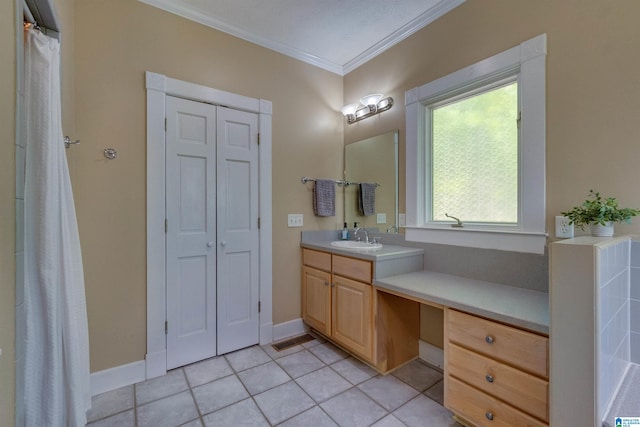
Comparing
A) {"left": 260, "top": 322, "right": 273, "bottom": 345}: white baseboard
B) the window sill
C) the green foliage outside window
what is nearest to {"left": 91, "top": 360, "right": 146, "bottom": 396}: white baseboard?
{"left": 260, "top": 322, "right": 273, "bottom": 345}: white baseboard

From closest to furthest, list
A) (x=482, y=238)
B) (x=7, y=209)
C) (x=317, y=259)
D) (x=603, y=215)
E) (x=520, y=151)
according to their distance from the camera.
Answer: (x=7, y=209), (x=603, y=215), (x=520, y=151), (x=482, y=238), (x=317, y=259)

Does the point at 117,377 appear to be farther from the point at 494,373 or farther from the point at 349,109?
the point at 349,109

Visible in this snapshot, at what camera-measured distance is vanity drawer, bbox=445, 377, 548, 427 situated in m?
1.21

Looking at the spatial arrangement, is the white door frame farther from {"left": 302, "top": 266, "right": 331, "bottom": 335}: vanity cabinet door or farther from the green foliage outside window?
the green foliage outside window

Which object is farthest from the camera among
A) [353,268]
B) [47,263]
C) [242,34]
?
[242,34]

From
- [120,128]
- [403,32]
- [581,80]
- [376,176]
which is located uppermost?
[403,32]

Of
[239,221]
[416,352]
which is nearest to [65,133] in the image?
[239,221]

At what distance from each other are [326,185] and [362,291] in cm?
114

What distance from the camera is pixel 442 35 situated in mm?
2039

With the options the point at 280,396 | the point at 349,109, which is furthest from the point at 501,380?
the point at 349,109

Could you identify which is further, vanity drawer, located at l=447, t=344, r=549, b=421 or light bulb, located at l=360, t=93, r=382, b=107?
light bulb, located at l=360, t=93, r=382, b=107

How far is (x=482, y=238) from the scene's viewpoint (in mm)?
1829

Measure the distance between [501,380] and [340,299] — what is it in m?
1.15

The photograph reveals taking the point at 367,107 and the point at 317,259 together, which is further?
the point at 367,107
